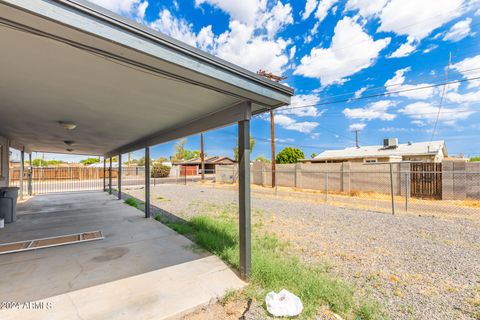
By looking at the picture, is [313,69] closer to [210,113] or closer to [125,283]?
[210,113]

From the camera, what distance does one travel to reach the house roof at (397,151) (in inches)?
680

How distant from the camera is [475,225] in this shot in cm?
571

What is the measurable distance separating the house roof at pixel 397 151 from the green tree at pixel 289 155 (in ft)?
15.1

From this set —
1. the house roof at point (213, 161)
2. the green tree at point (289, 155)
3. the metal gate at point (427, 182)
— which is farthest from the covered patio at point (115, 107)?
the house roof at point (213, 161)

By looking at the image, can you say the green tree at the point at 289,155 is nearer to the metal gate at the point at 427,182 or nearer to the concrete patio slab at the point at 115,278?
the metal gate at the point at 427,182

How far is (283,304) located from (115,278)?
2194mm

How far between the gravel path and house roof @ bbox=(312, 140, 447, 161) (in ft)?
42.2

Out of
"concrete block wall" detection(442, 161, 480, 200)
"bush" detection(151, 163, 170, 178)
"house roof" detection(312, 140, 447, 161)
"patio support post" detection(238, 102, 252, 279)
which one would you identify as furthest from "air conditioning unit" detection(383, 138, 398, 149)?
"bush" detection(151, 163, 170, 178)

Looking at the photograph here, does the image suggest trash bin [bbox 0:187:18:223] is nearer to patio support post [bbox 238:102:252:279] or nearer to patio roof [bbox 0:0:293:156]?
patio roof [bbox 0:0:293:156]

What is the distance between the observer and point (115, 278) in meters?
2.91

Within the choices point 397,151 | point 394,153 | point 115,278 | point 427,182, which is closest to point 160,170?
point 394,153

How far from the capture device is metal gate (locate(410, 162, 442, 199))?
9.94m

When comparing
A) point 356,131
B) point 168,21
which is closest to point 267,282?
point 168,21

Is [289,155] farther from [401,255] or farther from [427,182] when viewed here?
[401,255]
